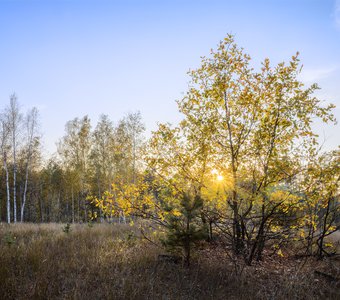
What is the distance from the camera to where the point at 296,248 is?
779cm

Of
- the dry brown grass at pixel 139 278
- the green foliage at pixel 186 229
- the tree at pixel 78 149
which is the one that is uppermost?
the tree at pixel 78 149

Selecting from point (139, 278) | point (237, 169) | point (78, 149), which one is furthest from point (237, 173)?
point (78, 149)

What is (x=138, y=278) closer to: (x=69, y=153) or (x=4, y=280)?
(x=4, y=280)

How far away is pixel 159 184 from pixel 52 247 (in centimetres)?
316

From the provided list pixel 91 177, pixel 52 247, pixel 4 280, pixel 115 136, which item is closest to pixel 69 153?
pixel 91 177

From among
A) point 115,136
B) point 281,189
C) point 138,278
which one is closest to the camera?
point 138,278

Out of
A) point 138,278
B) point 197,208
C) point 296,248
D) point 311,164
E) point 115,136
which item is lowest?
point 296,248

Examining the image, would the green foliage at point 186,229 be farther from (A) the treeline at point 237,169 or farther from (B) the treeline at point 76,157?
(B) the treeline at point 76,157

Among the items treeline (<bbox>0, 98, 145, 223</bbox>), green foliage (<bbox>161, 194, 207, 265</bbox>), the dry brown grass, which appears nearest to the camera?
the dry brown grass

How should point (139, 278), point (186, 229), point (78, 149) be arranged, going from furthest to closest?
point (78, 149), point (186, 229), point (139, 278)

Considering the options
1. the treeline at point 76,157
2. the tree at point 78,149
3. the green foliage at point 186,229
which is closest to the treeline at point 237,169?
the green foliage at point 186,229

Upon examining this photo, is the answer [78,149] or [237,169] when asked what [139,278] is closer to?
[237,169]

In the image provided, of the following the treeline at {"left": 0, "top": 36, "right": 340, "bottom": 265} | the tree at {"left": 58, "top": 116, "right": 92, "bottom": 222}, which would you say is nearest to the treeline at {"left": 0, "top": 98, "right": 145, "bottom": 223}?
the tree at {"left": 58, "top": 116, "right": 92, "bottom": 222}

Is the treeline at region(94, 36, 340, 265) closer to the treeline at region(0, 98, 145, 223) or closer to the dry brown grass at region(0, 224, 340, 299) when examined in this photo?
the dry brown grass at region(0, 224, 340, 299)
